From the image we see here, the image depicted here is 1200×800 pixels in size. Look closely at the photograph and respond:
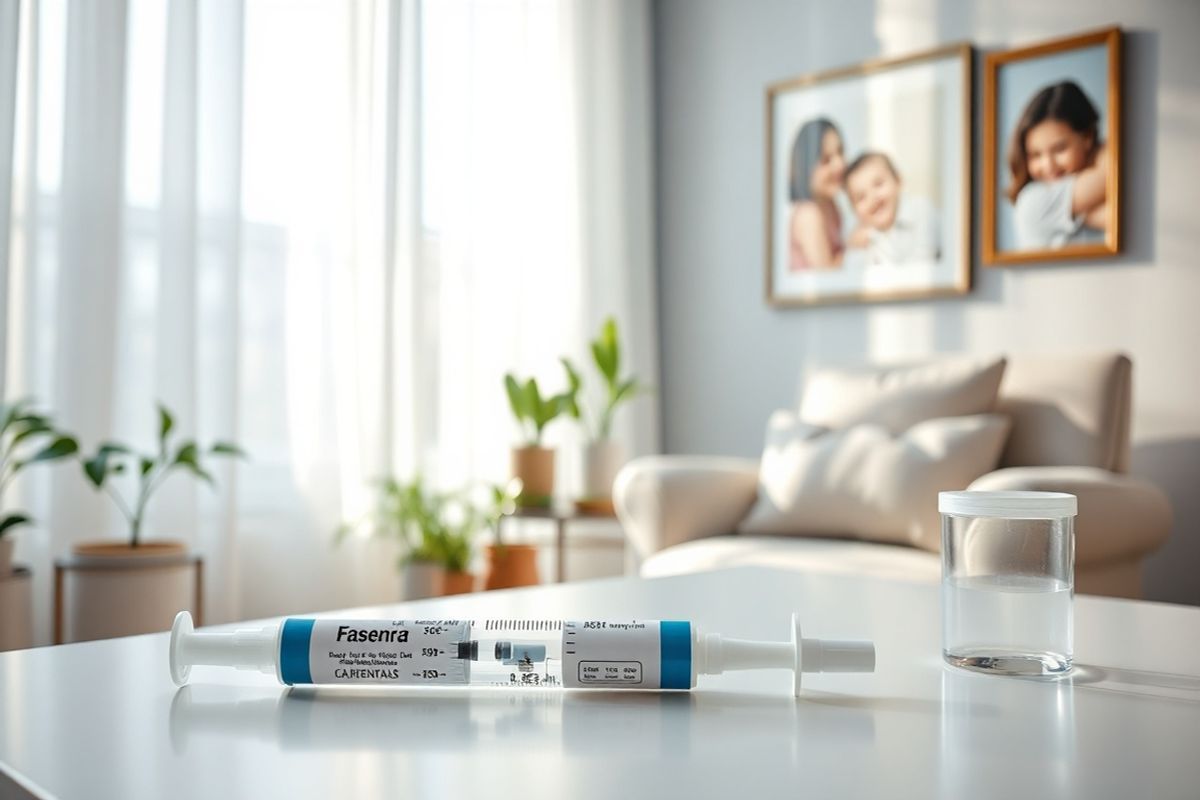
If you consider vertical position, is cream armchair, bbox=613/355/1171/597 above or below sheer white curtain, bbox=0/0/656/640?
below

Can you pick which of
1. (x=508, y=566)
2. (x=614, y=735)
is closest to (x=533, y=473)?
(x=508, y=566)

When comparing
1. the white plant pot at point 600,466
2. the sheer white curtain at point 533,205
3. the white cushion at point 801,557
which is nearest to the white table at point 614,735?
the white cushion at point 801,557

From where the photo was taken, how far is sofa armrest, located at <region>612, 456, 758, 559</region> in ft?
8.79

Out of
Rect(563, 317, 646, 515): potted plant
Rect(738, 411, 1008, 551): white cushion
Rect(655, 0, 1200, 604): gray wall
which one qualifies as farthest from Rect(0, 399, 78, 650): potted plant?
Rect(655, 0, 1200, 604): gray wall

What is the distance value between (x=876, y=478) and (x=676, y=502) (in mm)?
473

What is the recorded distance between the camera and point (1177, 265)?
2820 mm

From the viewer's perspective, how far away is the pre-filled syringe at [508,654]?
1.87ft

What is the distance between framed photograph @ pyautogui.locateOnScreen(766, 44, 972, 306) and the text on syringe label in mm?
2916

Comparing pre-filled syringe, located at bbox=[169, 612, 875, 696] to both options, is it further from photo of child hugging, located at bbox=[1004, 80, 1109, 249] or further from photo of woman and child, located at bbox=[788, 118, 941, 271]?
photo of woman and child, located at bbox=[788, 118, 941, 271]

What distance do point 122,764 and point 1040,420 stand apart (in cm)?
252

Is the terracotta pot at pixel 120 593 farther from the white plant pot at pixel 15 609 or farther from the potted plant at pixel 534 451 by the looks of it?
the potted plant at pixel 534 451

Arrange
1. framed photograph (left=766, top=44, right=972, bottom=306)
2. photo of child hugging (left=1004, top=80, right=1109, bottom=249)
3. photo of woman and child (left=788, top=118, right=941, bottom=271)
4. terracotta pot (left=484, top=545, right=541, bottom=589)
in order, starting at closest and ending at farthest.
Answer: photo of child hugging (left=1004, top=80, right=1109, bottom=249), terracotta pot (left=484, top=545, right=541, bottom=589), framed photograph (left=766, top=44, right=972, bottom=306), photo of woman and child (left=788, top=118, right=941, bottom=271)

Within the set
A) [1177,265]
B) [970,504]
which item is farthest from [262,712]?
[1177,265]

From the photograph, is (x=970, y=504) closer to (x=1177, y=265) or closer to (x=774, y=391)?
(x=1177, y=265)
